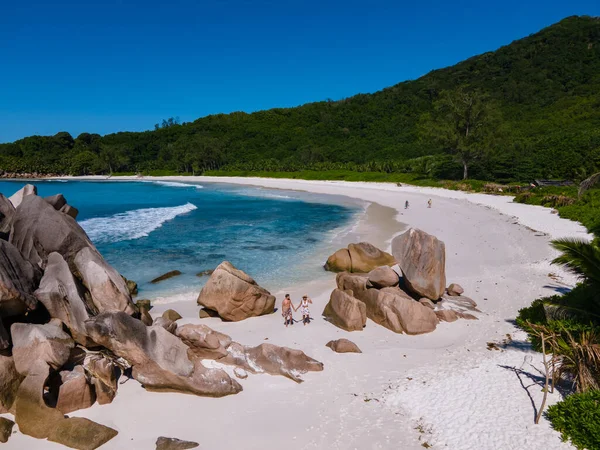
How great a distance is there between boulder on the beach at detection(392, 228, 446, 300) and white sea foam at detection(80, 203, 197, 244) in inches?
905

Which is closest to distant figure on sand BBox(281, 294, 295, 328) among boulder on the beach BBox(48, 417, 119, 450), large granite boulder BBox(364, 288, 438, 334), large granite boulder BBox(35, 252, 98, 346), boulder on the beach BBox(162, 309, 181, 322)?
large granite boulder BBox(364, 288, 438, 334)

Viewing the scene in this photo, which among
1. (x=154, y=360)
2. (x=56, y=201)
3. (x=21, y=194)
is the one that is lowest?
(x=154, y=360)

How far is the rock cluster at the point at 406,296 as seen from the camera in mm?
12719

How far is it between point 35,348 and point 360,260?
13.7 metres

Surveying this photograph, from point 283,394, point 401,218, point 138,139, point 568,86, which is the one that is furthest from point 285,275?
point 138,139

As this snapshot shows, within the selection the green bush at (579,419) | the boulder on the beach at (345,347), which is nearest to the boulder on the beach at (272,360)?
the boulder on the beach at (345,347)

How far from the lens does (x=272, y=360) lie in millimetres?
10203

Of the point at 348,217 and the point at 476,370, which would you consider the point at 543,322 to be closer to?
the point at 476,370

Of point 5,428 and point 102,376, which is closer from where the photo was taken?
point 5,428

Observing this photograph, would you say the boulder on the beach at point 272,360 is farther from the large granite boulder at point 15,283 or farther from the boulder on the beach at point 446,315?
the boulder on the beach at point 446,315

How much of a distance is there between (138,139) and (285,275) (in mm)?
163752

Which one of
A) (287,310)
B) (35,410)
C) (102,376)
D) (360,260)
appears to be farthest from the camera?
(360,260)

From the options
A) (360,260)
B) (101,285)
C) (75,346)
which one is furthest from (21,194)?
(360,260)

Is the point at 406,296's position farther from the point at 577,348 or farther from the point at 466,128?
the point at 466,128
